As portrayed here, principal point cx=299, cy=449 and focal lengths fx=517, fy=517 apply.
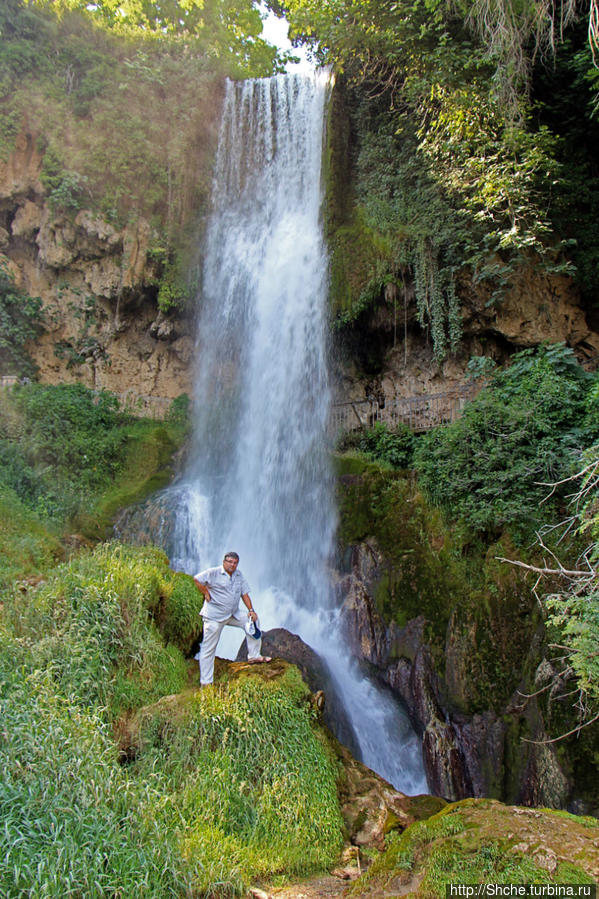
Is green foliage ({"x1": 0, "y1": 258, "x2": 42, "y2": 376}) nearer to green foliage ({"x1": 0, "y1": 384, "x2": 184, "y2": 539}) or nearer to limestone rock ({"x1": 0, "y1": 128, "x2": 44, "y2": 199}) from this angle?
green foliage ({"x1": 0, "y1": 384, "x2": 184, "y2": 539})

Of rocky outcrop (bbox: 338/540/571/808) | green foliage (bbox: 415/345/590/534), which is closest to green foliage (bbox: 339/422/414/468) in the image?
green foliage (bbox: 415/345/590/534)

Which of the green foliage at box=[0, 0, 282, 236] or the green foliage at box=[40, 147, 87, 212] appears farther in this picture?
the green foliage at box=[0, 0, 282, 236]

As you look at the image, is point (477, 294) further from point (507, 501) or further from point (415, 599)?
point (415, 599)

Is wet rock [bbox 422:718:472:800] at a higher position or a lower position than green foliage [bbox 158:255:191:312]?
lower

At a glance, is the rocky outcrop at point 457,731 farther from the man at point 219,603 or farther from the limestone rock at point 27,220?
the limestone rock at point 27,220

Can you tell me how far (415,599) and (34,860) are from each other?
5.99 metres

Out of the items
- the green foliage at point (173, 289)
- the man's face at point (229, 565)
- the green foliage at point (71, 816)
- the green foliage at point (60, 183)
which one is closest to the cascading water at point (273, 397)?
the green foliage at point (173, 289)

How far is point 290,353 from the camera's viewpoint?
12414mm

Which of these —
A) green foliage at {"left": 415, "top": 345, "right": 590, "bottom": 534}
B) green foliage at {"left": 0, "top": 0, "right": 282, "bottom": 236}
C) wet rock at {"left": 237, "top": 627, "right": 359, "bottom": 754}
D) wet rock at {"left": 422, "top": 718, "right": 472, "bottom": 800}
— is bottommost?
wet rock at {"left": 422, "top": 718, "right": 472, "bottom": 800}

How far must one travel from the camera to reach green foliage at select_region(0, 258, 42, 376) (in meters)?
14.1

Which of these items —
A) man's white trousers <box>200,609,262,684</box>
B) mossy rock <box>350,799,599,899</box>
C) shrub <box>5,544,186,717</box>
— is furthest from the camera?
man's white trousers <box>200,609,262,684</box>

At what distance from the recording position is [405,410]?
1263 centimetres

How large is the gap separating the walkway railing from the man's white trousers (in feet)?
23.0

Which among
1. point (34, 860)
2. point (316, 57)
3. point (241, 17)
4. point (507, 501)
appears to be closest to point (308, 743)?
point (34, 860)
